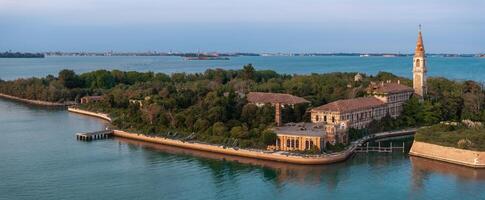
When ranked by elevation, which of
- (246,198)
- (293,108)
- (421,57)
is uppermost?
(421,57)

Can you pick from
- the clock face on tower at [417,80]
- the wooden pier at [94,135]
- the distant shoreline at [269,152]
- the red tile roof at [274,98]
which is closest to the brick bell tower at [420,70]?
the clock face on tower at [417,80]

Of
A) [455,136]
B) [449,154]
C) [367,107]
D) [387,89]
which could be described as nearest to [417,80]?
[387,89]

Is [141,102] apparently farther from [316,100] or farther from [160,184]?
[160,184]

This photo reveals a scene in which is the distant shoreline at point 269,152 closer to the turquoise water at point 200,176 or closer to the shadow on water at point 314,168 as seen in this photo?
the shadow on water at point 314,168

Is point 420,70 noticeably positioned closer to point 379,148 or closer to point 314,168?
point 379,148

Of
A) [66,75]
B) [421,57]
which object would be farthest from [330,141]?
[66,75]

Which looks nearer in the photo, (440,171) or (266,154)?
(440,171)

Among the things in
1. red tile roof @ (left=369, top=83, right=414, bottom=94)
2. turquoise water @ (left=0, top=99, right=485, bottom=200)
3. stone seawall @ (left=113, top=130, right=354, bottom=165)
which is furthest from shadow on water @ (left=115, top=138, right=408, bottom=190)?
red tile roof @ (left=369, top=83, right=414, bottom=94)
